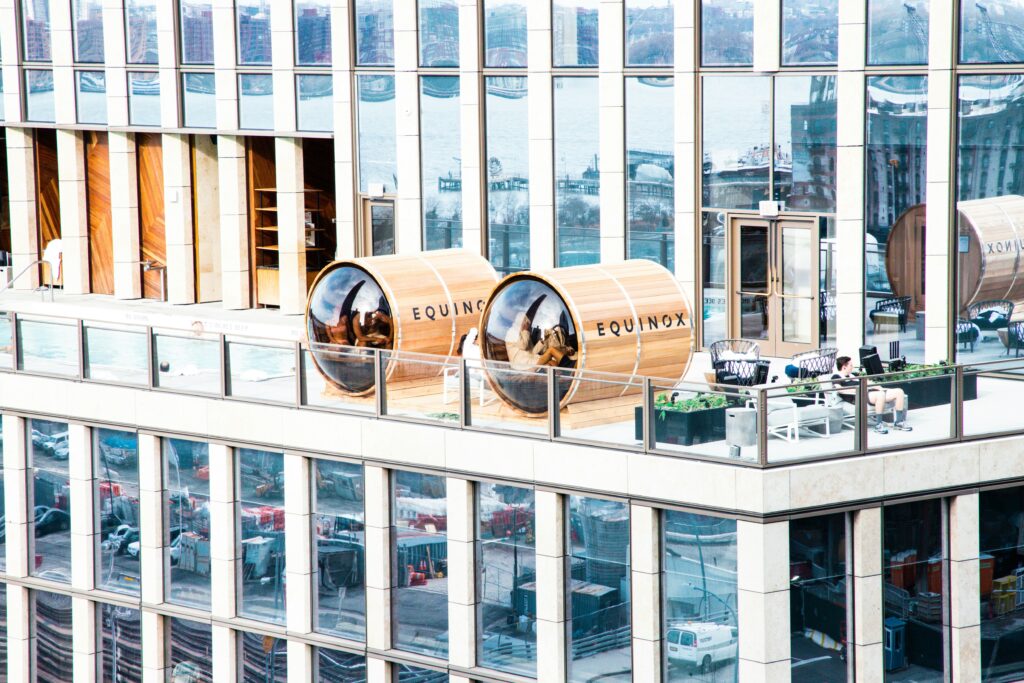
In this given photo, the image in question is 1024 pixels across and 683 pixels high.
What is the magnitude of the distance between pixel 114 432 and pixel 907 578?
12.1 metres

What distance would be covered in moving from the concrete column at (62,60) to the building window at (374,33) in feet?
26.9

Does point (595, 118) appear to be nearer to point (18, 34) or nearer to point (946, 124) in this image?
point (946, 124)

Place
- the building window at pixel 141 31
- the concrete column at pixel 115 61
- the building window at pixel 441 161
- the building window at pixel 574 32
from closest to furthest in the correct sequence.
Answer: the building window at pixel 574 32 < the building window at pixel 441 161 < the building window at pixel 141 31 < the concrete column at pixel 115 61

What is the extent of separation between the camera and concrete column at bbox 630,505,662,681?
21.6m

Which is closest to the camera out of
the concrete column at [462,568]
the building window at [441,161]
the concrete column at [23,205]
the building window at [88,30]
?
the concrete column at [462,568]

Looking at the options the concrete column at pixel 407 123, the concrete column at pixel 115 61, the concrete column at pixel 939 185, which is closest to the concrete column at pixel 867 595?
the concrete column at pixel 939 185

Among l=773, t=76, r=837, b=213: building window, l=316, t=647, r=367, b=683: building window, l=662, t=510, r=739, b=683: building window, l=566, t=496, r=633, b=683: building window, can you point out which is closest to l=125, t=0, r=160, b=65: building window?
l=773, t=76, r=837, b=213: building window

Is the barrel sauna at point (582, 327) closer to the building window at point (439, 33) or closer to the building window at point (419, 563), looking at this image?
the building window at point (419, 563)

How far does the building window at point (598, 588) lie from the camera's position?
72.4 ft

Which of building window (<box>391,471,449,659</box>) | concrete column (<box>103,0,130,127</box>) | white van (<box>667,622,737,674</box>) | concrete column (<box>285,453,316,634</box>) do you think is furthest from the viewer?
concrete column (<box>103,0,130,127</box>)

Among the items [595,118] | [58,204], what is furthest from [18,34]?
[595,118]

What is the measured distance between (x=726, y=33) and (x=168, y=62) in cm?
1354

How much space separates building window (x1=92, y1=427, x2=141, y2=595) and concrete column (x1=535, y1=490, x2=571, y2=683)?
7.42m

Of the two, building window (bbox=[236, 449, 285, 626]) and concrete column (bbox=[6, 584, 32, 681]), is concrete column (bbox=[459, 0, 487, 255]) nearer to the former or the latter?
building window (bbox=[236, 449, 285, 626])
